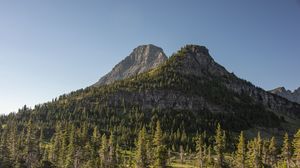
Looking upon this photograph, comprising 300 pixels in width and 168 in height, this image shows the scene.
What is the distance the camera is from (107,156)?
141750 mm

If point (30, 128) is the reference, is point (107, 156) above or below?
below

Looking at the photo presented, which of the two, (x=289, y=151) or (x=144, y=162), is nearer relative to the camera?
(x=144, y=162)

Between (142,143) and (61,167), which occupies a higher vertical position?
(142,143)

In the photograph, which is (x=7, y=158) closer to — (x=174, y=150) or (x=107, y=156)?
(x=107, y=156)

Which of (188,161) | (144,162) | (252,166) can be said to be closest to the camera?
(144,162)

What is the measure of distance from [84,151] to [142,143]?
36.8 meters

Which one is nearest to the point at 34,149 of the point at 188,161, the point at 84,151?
the point at 84,151

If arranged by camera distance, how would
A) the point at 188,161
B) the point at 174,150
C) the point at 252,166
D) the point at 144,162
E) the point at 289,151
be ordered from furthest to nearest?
the point at 174,150, the point at 188,161, the point at 289,151, the point at 252,166, the point at 144,162

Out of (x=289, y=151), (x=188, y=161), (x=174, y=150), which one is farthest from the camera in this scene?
(x=174, y=150)

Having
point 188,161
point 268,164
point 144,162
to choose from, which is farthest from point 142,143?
point 188,161

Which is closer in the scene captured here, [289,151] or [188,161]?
[289,151]

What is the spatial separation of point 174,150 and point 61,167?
83.0 metres

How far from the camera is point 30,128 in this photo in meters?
152

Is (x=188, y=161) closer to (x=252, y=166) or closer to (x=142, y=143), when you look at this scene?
(x=252, y=166)
